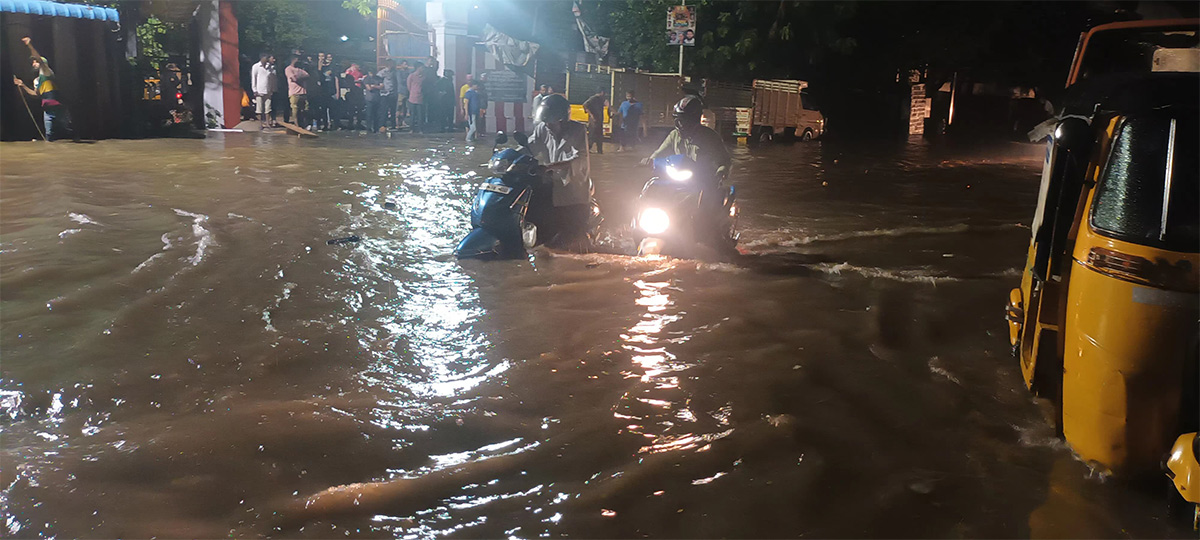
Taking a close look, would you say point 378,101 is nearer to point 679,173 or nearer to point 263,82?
point 263,82

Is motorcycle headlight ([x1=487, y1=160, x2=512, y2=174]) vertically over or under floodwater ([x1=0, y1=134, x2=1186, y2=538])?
over

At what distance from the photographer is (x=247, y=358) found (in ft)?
17.2

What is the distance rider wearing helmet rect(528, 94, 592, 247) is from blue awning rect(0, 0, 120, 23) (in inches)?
624

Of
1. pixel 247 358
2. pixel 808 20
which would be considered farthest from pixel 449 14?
pixel 247 358

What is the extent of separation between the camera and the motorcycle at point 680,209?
7.98 meters

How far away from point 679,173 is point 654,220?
48 cm

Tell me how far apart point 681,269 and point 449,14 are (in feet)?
75.4

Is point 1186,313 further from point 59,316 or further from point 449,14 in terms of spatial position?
point 449,14

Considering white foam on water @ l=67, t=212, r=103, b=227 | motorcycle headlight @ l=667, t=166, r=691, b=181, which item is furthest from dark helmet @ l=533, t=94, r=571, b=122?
white foam on water @ l=67, t=212, r=103, b=227

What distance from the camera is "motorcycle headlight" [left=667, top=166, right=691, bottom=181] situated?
7.94 metres

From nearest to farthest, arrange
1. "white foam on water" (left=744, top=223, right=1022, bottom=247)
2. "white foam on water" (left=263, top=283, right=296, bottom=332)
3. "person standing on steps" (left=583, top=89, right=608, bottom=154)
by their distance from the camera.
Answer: "white foam on water" (left=263, top=283, right=296, bottom=332)
"white foam on water" (left=744, top=223, right=1022, bottom=247)
"person standing on steps" (left=583, top=89, right=608, bottom=154)

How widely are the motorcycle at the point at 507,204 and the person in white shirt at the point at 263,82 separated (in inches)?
628

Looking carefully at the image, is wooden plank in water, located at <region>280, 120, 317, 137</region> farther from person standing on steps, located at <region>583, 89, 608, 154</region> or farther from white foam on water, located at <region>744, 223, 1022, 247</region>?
white foam on water, located at <region>744, 223, 1022, 247</region>

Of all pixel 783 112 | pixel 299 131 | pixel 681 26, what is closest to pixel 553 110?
pixel 681 26
